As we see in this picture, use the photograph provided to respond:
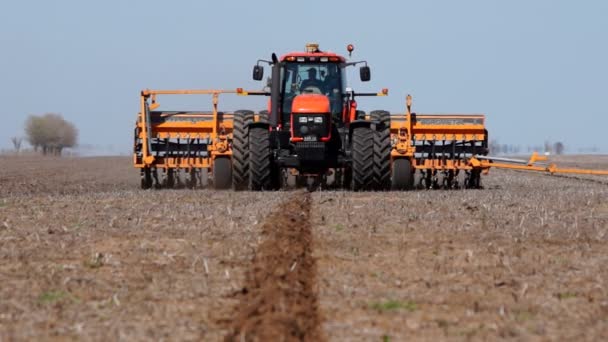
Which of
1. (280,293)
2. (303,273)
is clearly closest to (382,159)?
(303,273)

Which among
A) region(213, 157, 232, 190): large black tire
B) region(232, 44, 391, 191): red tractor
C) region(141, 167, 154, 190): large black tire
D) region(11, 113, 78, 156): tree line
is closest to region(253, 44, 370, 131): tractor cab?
region(232, 44, 391, 191): red tractor

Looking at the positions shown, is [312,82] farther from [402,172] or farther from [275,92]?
[402,172]

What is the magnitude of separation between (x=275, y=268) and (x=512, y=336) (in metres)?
2.66

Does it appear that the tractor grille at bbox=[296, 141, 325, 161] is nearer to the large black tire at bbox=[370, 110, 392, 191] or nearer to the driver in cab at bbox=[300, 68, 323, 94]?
the large black tire at bbox=[370, 110, 392, 191]

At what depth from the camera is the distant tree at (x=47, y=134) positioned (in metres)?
145

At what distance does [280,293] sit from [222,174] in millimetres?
13678

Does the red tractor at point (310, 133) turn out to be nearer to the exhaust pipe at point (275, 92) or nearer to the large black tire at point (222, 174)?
the exhaust pipe at point (275, 92)

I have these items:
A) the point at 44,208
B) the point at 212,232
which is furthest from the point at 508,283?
the point at 44,208

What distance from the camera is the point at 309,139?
19234mm

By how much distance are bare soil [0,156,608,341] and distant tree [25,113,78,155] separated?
135856 millimetres

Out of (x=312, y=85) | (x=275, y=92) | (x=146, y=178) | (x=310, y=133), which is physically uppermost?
(x=312, y=85)

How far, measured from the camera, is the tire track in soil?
6.04 m

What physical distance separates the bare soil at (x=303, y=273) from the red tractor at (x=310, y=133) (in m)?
5.08

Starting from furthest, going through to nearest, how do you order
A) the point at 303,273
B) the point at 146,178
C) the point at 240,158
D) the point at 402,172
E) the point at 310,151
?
the point at 146,178
the point at 402,172
the point at 240,158
the point at 310,151
the point at 303,273
